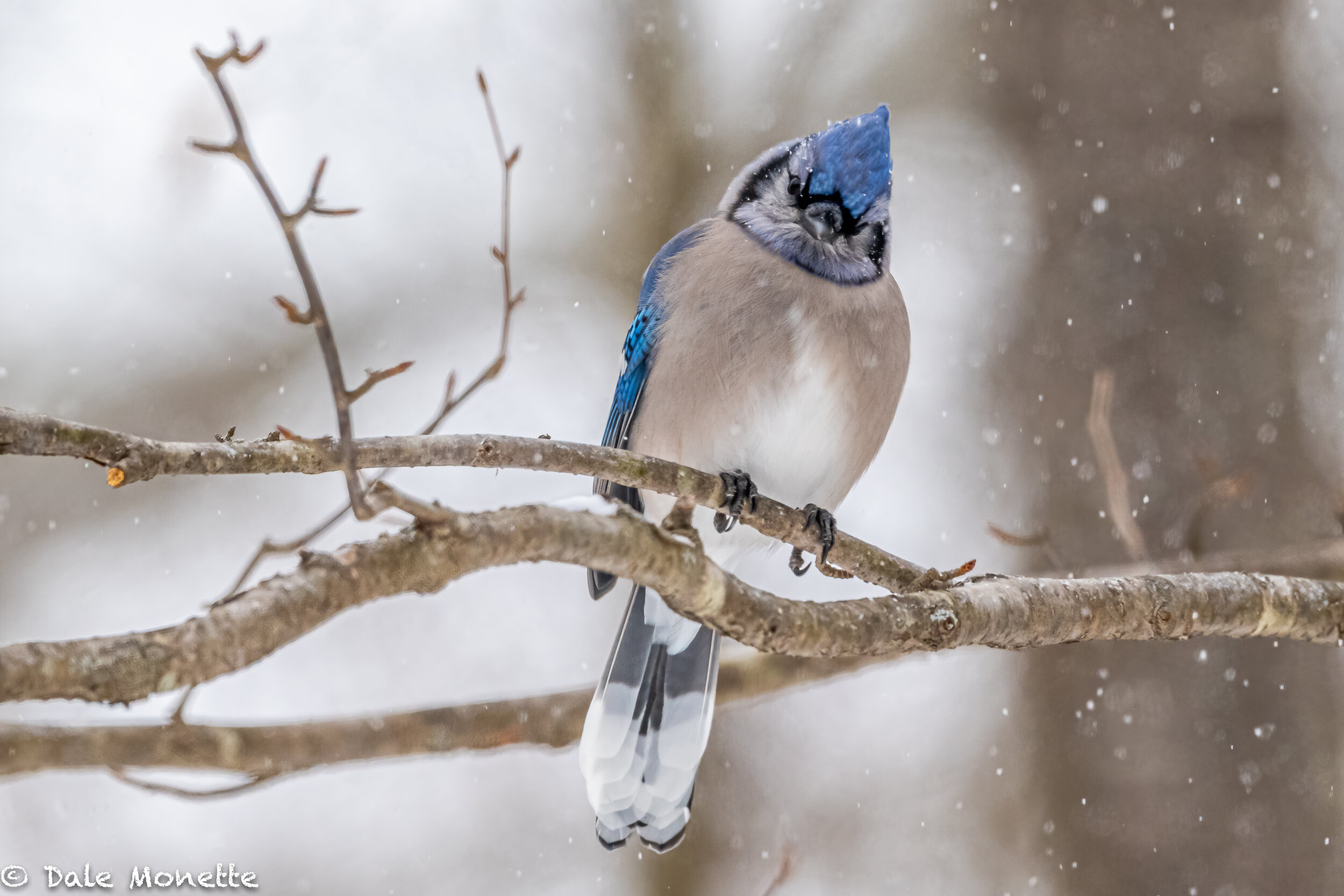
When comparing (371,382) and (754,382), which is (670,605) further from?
(754,382)

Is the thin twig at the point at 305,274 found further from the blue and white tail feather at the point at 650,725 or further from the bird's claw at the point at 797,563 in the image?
the bird's claw at the point at 797,563

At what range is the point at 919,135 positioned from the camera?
3.63m

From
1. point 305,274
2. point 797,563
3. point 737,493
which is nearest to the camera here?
point 305,274

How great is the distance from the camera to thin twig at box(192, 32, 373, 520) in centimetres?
82

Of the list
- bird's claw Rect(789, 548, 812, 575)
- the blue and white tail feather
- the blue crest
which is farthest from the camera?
bird's claw Rect(789, 548, 812, 575)

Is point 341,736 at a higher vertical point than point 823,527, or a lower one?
lower

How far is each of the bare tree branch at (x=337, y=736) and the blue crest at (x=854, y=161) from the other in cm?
94

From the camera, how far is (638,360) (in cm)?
237

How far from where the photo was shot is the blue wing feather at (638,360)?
2320mm

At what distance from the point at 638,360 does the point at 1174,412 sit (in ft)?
4.89

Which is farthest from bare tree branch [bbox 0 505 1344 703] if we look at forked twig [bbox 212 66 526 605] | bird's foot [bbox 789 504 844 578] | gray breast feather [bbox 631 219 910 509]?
gray breast feather [bbox 631 219 910 509]

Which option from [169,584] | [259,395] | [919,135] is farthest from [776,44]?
[169,584]

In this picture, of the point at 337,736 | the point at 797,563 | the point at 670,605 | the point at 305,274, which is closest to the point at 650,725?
the point at 797,563

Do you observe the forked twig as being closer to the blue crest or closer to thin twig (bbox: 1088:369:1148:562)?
the blue crest
